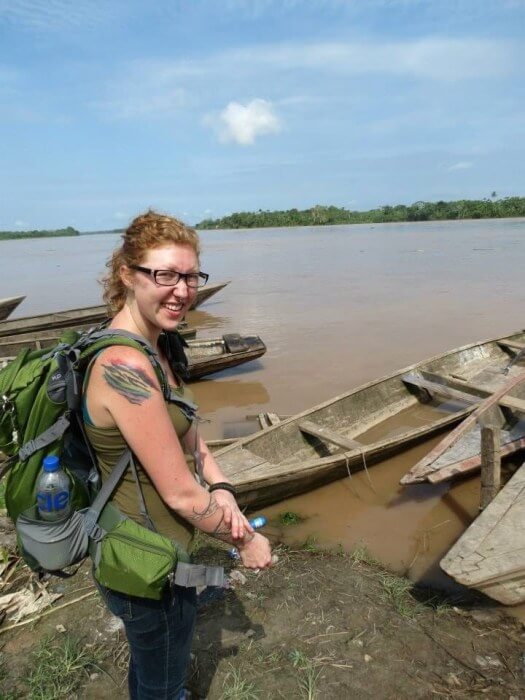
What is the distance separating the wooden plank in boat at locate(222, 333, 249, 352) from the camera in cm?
928

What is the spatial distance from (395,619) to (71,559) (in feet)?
7.61

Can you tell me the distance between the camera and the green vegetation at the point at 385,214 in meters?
72.8

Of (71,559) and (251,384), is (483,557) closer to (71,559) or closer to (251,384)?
(71,559)

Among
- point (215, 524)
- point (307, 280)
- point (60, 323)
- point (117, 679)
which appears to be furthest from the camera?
point (307, 280)

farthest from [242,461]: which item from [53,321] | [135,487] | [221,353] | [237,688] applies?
[53,321]

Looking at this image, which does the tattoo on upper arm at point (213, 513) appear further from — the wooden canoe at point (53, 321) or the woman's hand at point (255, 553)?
the wooden canoe at point (53, 321)

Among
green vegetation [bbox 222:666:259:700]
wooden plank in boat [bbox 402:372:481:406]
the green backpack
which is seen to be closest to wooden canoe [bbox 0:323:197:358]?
wooden plank in boat [bbox 402:372:481:406]

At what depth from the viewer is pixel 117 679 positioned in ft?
8.72

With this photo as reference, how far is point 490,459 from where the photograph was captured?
407 centimetres

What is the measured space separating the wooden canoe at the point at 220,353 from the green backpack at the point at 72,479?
7059 mm

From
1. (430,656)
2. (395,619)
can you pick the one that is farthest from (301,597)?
(430,656)

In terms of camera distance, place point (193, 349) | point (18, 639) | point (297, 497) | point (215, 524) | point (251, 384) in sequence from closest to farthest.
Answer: point (215, 524) < point (18, 639) < point (297, 497) < point (251, 384) < point (193, 349)

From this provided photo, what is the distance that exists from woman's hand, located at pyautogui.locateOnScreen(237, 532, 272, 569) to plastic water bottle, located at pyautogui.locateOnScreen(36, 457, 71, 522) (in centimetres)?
63

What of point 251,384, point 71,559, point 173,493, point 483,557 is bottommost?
point 251,384
